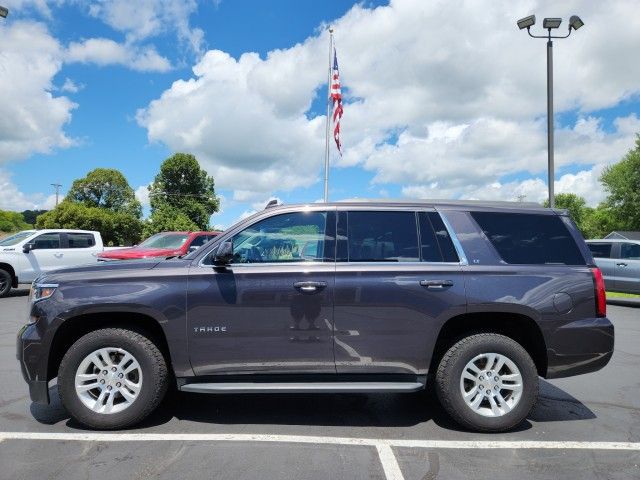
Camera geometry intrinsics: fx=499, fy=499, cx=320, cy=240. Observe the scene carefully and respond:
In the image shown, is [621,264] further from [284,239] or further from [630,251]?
[284,239]

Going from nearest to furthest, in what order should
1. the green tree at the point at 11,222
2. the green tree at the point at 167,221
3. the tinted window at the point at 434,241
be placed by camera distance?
the tinted window at the point at 434,241 → the green tree at the point at 167,221 → the green tree at the point at 11,222

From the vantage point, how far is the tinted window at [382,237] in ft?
13.7

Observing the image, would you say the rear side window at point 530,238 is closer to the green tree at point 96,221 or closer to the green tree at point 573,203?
the green tree at point 96,221

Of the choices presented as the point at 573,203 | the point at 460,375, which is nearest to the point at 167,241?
the point at 460,375

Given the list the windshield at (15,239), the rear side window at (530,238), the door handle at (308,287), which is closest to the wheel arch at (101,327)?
the door handle at (308,287)

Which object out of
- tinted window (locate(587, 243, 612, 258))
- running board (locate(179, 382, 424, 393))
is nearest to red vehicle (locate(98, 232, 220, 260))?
running board (locate(179, 382, 424, 393))

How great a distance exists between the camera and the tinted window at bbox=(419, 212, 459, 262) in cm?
417

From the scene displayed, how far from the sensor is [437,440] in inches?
155

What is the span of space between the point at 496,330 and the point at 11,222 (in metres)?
143

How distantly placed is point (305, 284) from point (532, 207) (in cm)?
215

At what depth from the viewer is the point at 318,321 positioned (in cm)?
396

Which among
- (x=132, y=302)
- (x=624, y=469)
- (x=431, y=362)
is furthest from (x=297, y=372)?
(x=624, y=469)

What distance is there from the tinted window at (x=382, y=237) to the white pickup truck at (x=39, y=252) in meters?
11.6

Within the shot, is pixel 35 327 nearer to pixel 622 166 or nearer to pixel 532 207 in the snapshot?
pixel 532 207
